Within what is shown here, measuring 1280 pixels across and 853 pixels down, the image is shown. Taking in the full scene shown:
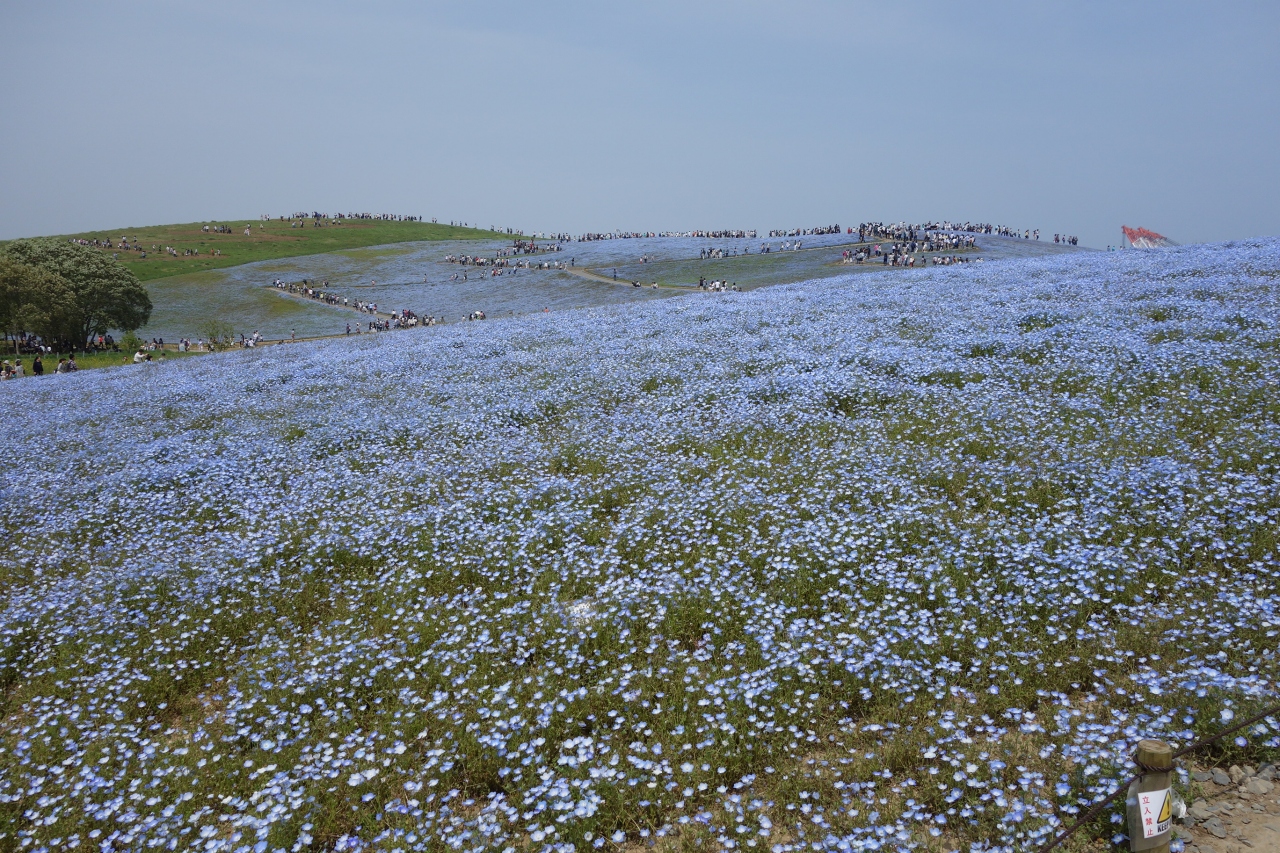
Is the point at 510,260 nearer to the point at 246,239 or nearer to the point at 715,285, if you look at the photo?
the point at 715,285

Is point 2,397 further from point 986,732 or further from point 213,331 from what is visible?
point 986,732

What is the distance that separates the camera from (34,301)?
1978 inches

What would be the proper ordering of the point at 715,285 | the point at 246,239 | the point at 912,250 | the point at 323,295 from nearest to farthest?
the point at 715,285
the point at 912,250
the point at 323,295
the point at 246,239

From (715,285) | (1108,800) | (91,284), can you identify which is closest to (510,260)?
(91,284)

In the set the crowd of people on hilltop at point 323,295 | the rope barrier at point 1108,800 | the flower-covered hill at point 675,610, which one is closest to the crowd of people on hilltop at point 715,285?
the crowd of people on hilltop at point 323,295

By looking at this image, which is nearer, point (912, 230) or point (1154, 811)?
point (1154, 811)

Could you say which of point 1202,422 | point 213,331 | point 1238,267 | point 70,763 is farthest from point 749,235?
point 70,763

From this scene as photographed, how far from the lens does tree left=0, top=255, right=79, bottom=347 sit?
160 feet

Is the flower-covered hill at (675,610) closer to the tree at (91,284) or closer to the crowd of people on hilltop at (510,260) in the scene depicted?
the tree at (91,284)

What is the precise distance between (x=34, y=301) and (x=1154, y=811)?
65.3 metres

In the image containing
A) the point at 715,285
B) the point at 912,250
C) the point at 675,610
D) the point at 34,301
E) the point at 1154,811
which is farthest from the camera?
the point at 912,250

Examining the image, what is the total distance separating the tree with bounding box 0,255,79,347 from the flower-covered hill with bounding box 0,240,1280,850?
45549 millimetres

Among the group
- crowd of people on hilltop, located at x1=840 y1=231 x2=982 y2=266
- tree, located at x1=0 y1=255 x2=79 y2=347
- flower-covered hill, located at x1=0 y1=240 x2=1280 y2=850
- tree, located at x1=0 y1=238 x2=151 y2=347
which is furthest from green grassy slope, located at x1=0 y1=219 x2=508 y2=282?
flower-covered hill, located at x1=0 y1=240 x2=1280 y2=850

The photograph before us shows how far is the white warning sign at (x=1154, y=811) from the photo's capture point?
12.1ft
